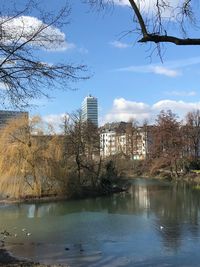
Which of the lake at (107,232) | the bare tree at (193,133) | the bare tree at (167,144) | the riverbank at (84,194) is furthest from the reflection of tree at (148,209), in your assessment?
the bare tree at (193,133)

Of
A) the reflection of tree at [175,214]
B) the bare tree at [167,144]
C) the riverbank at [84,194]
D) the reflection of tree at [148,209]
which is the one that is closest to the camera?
the reflection of tree at [175,214]

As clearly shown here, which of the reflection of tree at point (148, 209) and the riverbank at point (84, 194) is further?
the riverbank at point (84, 194)

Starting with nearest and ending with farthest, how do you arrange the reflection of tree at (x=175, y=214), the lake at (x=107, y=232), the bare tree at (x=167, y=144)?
the lake at (x=107, y=232) < the reflection of tree at (x=175, y=214) < the bare tree at (x=167, y=144)

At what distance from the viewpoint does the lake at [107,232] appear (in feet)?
55.8

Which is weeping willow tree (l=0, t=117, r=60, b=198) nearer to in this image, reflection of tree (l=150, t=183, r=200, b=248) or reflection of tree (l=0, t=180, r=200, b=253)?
reflection of tree (l=0, t=180, r=200, b=253)

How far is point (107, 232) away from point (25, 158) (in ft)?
56.0

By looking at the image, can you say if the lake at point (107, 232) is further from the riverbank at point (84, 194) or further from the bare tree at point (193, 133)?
the bare tree at point (193, 133)

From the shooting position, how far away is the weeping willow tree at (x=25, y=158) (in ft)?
120

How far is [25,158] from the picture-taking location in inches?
1494

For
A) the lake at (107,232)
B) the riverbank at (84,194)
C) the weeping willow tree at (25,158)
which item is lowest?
the lake at (107,232)

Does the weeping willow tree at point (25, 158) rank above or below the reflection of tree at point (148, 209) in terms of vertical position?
above

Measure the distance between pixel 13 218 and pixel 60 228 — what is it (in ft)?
15.5

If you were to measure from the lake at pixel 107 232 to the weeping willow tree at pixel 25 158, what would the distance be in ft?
10.3

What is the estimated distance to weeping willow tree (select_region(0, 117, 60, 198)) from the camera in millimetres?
36597
